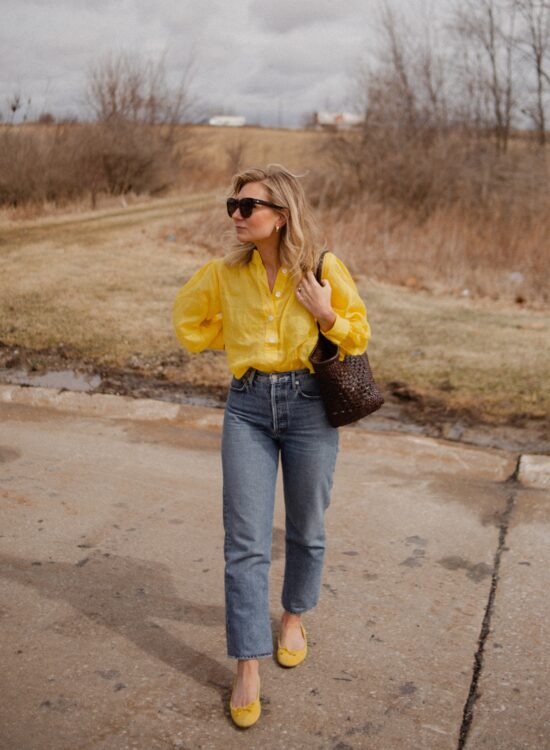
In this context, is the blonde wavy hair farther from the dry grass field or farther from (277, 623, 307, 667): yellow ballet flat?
(277, 623, 307, 667): yellow ballet flat

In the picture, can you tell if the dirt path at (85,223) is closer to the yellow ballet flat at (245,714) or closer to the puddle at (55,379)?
the puddle at (55,379)

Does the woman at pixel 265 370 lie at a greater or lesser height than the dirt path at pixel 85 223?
greater

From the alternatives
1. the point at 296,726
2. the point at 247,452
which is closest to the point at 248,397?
the point at 247,452

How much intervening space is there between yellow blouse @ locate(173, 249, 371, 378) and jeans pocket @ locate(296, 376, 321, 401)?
0.16 ft

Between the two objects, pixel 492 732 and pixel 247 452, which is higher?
pixel 247 452

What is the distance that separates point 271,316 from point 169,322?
19.6 ft

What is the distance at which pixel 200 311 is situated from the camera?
2.90 metres

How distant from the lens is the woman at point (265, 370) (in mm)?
2738

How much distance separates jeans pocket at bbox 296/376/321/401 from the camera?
277cm

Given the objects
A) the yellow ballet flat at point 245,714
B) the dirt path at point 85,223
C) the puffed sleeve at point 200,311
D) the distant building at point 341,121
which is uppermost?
the distant building at point 341,121

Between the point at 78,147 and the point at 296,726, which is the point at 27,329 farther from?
the point at 78,147

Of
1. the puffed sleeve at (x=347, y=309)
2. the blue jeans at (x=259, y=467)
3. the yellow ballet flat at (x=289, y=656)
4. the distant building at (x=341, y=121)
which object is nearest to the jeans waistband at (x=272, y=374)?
the blue jeans at (x=259, y=467)

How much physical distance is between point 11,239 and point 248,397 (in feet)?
37.9

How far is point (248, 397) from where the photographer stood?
9.13ft
